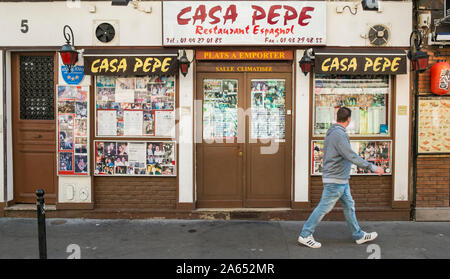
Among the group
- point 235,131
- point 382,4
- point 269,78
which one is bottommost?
point 235,131

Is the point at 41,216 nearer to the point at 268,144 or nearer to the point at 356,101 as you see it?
the point at 268,144

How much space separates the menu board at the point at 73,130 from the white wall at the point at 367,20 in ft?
15.2

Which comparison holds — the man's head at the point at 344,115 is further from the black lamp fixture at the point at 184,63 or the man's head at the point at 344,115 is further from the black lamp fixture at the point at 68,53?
the black lamp fixture at the point at 68,53

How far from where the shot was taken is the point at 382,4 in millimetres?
6641

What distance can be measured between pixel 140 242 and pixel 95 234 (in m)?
0.89

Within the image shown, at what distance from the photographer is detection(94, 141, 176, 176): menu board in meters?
6.86

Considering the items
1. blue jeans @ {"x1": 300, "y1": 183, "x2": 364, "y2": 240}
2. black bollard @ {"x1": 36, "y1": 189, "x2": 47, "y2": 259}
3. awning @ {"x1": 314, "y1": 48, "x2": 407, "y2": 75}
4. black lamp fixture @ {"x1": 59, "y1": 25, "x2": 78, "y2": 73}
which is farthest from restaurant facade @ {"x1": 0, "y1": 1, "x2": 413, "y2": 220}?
black bollard @ {"x1": 36, "y1": 189, "x2": 47, "y2": 259}

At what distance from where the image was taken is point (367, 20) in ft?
21.8

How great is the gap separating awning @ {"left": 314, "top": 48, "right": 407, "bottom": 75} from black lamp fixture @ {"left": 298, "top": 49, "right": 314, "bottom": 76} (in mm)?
124

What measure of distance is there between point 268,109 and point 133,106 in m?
2.53

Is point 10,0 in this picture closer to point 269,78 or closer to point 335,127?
point 269,78

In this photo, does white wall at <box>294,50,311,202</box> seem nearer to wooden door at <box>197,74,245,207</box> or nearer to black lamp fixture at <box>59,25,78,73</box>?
wooden door at <box>197,74,245,207</box>
